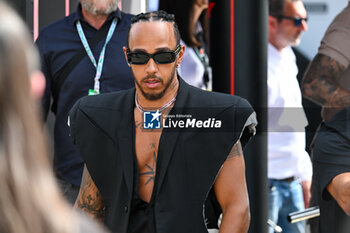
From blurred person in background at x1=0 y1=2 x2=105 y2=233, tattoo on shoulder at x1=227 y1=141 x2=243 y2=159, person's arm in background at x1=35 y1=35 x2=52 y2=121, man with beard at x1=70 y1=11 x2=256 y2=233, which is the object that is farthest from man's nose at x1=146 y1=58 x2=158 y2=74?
blurred person in background at x1=0 y1=2 x2=105 y2=233

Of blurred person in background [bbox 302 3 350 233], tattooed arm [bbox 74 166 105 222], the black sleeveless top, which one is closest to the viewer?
the black sleeveless top

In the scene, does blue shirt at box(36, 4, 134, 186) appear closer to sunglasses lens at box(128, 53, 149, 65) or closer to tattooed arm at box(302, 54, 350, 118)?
sunglasses lens at box(128, 53, 149, 65)

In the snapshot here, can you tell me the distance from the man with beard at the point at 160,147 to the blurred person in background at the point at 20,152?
5.62ft

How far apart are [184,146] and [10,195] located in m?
1.84

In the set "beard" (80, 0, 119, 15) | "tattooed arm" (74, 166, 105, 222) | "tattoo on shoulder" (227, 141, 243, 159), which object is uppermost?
"beard" (80, 0, 119, 15)

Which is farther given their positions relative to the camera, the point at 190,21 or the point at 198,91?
the point at 190,21

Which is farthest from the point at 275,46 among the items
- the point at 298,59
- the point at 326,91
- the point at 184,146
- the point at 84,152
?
the point at 84,152

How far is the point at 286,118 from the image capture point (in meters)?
3.47

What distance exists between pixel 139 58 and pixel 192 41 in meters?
0.60

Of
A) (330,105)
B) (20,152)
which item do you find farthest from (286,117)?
(20,152)

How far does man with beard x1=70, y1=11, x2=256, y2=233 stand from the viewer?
8.79ft

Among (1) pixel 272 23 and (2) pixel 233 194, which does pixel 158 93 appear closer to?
(2) pixel 233 194

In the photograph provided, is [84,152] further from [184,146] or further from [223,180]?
[223,180]

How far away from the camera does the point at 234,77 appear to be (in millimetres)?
3443
